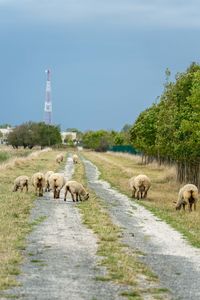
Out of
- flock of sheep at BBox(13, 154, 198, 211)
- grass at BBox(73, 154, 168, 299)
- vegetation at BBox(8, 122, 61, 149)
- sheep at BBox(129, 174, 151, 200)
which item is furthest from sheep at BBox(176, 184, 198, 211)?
vegetation at BBox(8, 122, 61, 149)

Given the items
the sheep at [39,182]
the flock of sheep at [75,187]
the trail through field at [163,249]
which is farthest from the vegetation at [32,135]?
the trail through field at [163,249]

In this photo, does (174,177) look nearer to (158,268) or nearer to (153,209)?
(153,209)

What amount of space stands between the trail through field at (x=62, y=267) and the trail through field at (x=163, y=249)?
1.17 metres

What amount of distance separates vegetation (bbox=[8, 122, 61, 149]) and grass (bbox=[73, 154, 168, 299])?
5589 inches

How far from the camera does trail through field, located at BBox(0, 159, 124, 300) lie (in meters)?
10.4

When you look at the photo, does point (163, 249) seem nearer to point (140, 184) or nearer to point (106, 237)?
point (106, 237)

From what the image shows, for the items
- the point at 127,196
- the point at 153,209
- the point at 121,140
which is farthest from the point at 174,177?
the point at 121,140

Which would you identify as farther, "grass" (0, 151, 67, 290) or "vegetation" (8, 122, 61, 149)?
"vegetation" (8, 122, 61, 149)

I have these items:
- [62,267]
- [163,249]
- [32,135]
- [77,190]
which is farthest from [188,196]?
[32,135]

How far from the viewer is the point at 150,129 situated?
68812 mm

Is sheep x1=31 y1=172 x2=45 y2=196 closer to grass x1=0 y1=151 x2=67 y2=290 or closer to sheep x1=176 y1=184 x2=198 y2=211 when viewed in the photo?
grass x1=0 y1=151 x2=67 y2=290

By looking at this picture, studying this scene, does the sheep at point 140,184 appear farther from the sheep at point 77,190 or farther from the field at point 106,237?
the sheep at point 77,190

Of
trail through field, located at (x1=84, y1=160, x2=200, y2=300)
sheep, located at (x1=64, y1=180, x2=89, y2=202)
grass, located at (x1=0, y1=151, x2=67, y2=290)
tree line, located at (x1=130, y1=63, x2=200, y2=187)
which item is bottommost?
trail through field, located at (x1=84, y1=160, x2=200, y2=300)

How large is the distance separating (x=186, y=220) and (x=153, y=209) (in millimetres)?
4244
